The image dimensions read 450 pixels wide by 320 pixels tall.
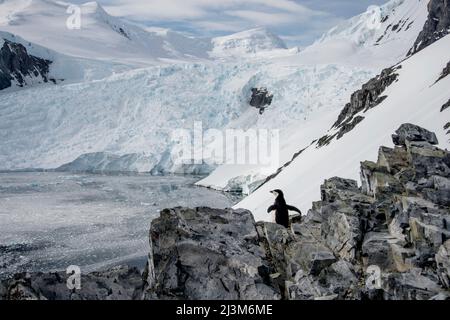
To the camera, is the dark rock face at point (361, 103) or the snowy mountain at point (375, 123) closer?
the snowy mountain at point (375, 123)

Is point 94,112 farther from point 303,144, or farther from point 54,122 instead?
point 303,144

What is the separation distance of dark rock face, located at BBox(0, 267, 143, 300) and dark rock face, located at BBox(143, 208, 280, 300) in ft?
1.27

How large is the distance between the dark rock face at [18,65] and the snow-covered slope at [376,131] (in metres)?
70.0

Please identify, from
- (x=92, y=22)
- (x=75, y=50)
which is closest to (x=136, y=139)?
(x=75, y=50)

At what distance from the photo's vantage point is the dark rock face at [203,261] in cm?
706

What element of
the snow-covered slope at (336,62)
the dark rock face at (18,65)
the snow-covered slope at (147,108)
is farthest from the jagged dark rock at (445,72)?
the dark rock face at (18,65)

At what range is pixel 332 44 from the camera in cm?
8525

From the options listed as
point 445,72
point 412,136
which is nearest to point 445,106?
point 445,72

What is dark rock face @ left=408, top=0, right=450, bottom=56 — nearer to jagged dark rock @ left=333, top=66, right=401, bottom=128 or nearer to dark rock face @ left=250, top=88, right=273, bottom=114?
dark rock face @ left=250, top=88, right=273, bottom=114

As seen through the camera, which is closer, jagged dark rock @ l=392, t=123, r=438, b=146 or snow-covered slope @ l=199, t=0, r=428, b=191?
jagged dark rock @ l=392, t=123, r=438, b=146

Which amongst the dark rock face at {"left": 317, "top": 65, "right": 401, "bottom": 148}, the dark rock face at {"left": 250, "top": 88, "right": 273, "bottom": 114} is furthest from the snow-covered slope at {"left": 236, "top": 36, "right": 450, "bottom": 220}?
the dark rock face at {"left": 250, "top": 88, "right": 273, "bottom": 114}

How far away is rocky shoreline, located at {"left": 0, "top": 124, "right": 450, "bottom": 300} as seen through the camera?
6703 mm

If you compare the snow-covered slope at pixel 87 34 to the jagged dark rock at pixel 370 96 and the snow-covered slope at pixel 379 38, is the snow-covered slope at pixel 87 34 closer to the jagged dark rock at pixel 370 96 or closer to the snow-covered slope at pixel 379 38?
the snow-covered slope at pixel 379 38

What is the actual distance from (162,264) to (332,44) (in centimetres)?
8350
